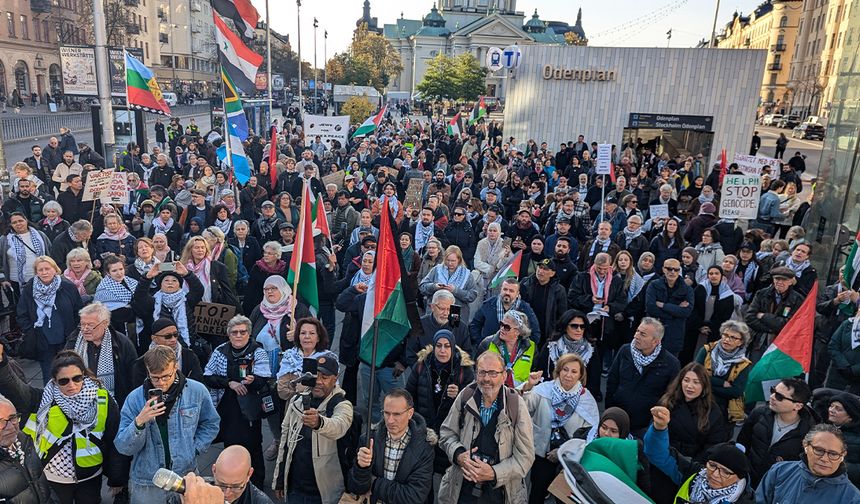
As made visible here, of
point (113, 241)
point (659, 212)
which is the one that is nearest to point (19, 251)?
point (113, 241)

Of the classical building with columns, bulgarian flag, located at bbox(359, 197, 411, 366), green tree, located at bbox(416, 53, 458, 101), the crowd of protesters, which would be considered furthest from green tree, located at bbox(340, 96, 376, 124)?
the classical building with columns

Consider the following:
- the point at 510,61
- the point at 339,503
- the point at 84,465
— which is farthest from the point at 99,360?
the point at 510,61

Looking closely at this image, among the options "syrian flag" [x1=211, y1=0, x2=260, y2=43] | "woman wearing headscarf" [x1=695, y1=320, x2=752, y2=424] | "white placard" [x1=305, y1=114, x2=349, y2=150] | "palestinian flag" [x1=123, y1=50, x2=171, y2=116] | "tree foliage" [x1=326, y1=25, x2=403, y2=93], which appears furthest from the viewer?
"tree foliage" [x1=326, y1=25, x2=403, y2=93]

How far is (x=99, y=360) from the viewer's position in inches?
187

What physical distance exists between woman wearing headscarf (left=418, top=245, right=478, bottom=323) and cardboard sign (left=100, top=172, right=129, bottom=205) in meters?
5.29

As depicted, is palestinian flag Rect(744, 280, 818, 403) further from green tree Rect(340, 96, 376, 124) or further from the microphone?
green tree Rect(340, 96, 376, 124)

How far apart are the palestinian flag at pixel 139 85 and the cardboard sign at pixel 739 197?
11598 mm

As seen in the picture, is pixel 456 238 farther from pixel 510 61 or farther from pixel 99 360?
pixel 510 61

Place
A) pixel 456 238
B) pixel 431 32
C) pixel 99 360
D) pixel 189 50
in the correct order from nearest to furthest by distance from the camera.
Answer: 1. pixel 99 360
2. pixel 456 238
3. pixel 189 50
4. pixel 431 32

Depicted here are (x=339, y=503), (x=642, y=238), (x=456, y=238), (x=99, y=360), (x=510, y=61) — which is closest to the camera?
(x=339, y=503)

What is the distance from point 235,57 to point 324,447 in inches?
331

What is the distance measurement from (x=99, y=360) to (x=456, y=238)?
5.45 metres

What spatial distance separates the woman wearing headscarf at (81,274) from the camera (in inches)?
242

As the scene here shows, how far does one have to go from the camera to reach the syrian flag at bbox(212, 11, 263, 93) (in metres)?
10.2
